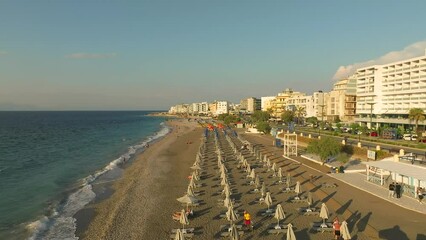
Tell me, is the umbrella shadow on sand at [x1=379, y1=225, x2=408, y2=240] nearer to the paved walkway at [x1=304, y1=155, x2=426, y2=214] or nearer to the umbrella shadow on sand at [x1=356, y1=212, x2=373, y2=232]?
the umbrella shadow on sand at [x1=356, y1=212, x2=373, y2=232]

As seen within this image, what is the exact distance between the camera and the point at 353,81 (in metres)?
94.1

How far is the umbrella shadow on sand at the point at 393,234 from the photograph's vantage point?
17438 mm

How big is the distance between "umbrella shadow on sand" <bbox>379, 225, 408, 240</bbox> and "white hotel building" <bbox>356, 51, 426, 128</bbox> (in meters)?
46.5

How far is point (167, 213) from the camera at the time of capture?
23625 mm

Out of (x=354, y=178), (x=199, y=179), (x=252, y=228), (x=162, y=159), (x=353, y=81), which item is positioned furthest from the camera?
(x=353, y=81)

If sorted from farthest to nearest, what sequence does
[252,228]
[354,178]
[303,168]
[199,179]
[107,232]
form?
[303,168] → [199,179] → [354,178] → [107,232] → [252,228]

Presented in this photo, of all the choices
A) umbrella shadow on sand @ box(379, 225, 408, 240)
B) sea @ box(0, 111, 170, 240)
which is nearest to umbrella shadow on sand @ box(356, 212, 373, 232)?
umbrella shadow on sand @ box(379, 225, 408, 240)

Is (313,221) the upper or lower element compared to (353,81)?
lower

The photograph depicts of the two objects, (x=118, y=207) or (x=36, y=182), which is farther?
(x=36, y=182)

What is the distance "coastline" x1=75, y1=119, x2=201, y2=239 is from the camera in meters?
21.2

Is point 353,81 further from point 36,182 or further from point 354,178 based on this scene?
point 36,182

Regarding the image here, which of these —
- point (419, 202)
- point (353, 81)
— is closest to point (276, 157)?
point (419, 202)

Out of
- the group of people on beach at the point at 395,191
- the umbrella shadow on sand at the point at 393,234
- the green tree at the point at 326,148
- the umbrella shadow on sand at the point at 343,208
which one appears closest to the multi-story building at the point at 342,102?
the green tree at the point at 326,148

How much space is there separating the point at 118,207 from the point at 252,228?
38.5 feet
